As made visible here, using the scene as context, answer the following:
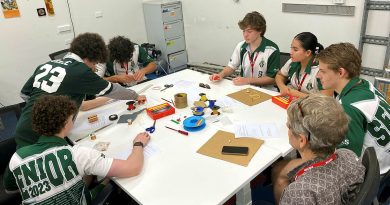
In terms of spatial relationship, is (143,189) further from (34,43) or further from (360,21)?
(34,43)

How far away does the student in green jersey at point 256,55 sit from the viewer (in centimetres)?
259

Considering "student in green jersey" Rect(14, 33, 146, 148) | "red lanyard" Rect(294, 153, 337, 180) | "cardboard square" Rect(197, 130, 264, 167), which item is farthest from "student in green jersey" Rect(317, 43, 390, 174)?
"student in green jersey" Rect(14, 33, 146, 148)

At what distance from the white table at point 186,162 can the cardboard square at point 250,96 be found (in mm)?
61

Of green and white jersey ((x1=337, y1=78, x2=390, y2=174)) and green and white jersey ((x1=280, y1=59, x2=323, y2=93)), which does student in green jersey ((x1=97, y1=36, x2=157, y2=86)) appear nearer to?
green and white jersey ((x1=280, y1=59, x2=323, y2=93))

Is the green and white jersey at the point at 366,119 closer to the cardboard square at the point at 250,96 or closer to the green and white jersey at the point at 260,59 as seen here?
the cardboard square at the point at 250,96

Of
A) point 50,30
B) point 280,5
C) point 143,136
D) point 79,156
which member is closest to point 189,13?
point 280,5

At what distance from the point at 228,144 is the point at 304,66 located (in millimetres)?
1097

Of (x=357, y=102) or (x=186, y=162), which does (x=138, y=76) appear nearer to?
(x=186, y=162)

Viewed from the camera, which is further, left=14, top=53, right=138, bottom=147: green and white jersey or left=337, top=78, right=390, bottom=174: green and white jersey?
left=14, top=53, right=138, bottom=147: green and white jersey

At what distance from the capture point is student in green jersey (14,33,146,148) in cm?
181

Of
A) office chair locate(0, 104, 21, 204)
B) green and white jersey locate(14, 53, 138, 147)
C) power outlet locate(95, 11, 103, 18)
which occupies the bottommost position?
office chair locate(0, 104, 21, 204)

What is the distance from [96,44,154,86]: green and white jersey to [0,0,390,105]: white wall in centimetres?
158

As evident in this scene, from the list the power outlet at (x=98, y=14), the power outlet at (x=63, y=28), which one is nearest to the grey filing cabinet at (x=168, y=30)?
the power outlet at (x=98, y=14)

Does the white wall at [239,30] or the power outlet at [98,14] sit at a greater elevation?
the power outlet at [98,14]
